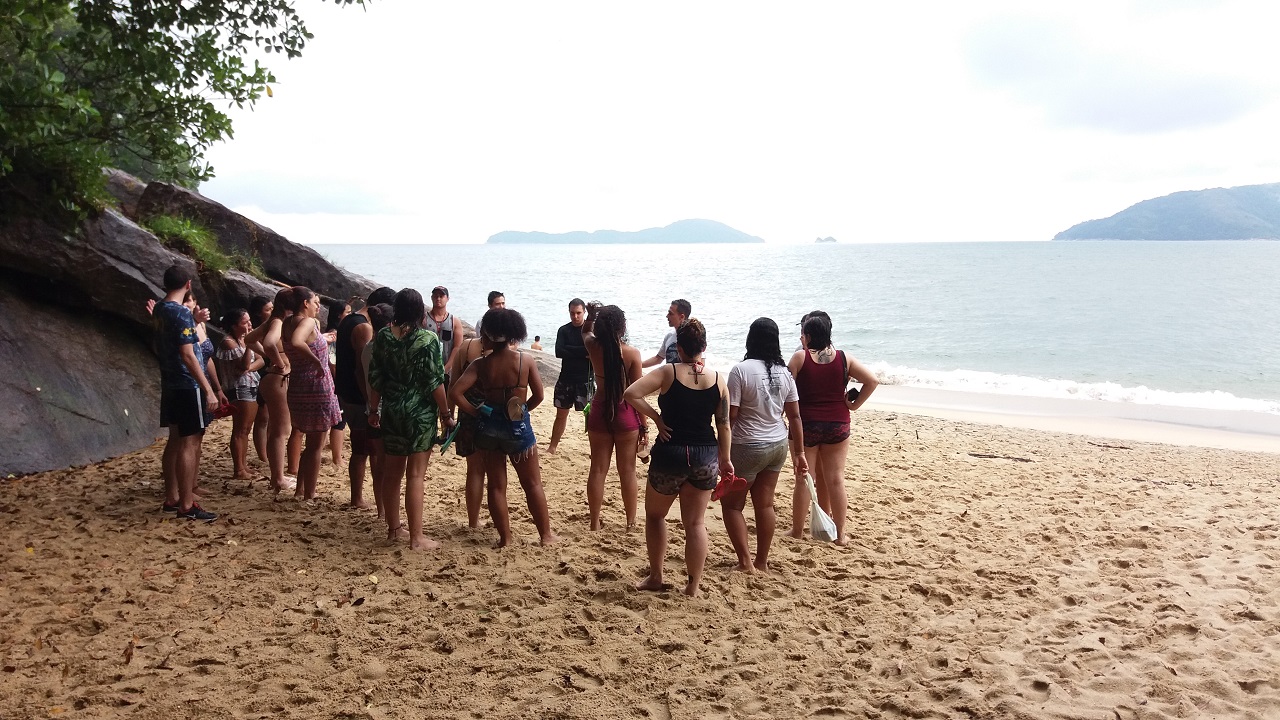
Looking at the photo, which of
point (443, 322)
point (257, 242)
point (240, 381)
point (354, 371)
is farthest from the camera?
point (257, 242)

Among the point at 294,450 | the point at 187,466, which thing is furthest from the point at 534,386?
the point at 294,450

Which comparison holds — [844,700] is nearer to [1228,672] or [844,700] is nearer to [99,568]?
[1228,672]

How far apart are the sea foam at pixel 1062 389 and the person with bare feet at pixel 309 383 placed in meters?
15.5

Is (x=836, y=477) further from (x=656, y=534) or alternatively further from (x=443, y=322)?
(x=443, y=322)

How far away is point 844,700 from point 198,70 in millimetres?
8001

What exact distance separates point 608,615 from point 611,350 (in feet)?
6.08

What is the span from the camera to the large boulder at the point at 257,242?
1051 cm

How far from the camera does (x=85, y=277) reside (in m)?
7.75

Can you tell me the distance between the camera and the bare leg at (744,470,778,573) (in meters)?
4.95

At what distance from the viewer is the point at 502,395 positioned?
505 centimetres

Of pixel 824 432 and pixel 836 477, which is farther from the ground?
pixel 824 432

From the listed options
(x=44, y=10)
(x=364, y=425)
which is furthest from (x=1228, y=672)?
(x=44, y=10)

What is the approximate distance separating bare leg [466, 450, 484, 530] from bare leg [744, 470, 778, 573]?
190 cm

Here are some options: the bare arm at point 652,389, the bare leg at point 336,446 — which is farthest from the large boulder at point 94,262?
the bare arm at point 652,389
